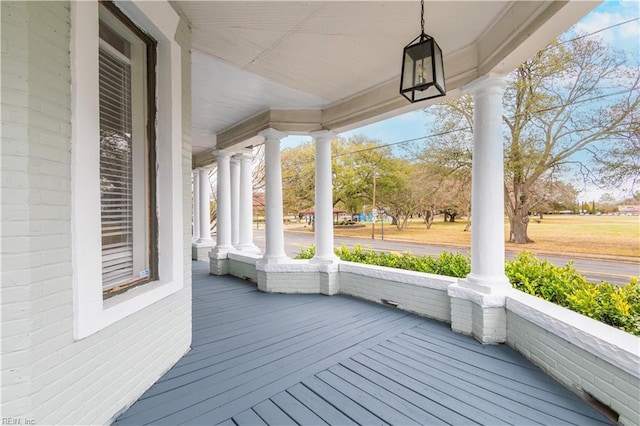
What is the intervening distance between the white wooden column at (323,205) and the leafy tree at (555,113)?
4.06m

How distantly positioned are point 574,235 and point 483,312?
13.7 ft

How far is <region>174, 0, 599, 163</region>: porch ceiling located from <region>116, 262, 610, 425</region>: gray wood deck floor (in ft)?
8.60

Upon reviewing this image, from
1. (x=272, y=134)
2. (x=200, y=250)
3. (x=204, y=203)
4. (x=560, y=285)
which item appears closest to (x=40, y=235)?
(x=272, y=134)

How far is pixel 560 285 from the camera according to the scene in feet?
9.02

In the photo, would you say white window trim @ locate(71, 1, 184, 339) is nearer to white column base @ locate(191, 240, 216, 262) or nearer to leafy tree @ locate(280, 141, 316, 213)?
white column base @ locate(191, 240, 216, 262)

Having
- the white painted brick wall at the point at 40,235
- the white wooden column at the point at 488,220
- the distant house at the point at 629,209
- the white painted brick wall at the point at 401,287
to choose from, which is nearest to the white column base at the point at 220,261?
the white painted brick wall at the point at 401,287

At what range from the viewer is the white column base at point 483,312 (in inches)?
108

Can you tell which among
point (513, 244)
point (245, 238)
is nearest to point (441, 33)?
point (245, 238)

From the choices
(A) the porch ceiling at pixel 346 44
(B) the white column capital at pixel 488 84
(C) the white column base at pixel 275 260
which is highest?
(A) the porch ceiling at pixel 346 44

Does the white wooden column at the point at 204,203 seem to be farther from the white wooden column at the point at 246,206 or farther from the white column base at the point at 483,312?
the white column base at the point at 483,312

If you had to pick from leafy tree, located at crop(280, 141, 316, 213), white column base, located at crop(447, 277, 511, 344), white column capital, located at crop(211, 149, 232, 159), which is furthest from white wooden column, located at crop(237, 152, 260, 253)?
leafy tree, located at crop(280, 141, 316, 213)

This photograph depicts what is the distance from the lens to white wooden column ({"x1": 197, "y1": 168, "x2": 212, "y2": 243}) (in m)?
8.29

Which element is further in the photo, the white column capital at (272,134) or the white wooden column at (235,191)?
the white wooden column at (235,191)

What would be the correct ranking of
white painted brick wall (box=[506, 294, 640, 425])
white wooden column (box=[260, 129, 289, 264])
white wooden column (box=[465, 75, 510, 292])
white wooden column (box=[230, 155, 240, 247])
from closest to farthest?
1. white painted brick wall (box=[506, 294, 640, 425])
2. white wooden column (box=[465, 75, 510, 292])
3. white wooden column (box=[260, 129, 289, 264])
4. white wooden column (box=[230, 155, 240, 247])
